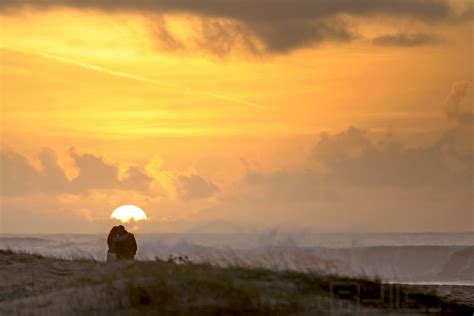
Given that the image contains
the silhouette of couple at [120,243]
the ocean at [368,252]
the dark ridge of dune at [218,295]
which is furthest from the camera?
the ocean at [368,252]

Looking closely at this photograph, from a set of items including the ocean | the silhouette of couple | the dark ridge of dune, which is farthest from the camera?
the ocean

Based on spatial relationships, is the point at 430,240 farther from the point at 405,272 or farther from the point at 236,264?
the point at 236,264

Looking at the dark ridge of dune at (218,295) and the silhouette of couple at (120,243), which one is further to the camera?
the silhouette of couple at (120,243)

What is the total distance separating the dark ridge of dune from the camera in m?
17.8

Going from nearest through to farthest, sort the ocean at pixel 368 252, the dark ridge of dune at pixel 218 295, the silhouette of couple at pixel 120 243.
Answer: the dark ridge of dune at pixel 218 295
the silhouette of couple at pixel 120 243
the ocean at pixel 368 252

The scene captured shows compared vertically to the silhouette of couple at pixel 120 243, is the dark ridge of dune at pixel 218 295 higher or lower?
lower

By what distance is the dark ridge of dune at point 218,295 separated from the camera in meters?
17.8

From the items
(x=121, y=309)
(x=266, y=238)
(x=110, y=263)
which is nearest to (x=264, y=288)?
(x=121, y=309)

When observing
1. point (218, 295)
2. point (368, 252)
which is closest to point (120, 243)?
point (218, 295)

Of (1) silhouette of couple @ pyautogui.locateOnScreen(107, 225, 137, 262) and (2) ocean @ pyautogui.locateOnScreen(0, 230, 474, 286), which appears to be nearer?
(1) silhouette of couple @ pyautogui.locateOnScreen(107, 225, 137, 262)

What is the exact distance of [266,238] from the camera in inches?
1834

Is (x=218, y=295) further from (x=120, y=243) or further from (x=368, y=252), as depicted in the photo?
(x=368, y=252)

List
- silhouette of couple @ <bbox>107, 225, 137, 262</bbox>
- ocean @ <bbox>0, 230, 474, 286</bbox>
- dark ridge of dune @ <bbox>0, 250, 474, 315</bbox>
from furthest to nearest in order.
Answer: ocean @ <bbox>0, 230, 474, 286</bbox>
silhouette of couple @ <bbox>107, 225, 137, 262</bbox>
dark ridge of dune @ <bbox>0, 250, 474, 315</bbox>

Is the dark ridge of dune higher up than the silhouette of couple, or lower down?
lower down
